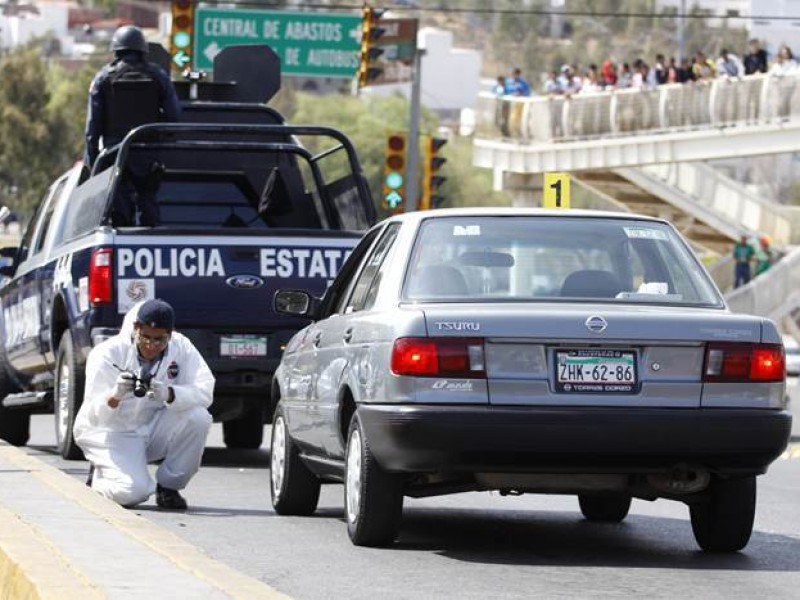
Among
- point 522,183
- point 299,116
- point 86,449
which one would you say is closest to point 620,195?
point 522,183

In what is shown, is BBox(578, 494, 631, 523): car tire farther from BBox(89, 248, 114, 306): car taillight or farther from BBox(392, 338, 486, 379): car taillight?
BBox(89, 248, 114, 306): car taillight

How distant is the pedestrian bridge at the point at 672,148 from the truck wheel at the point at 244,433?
23928 mm

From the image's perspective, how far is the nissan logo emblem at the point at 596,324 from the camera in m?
10.1

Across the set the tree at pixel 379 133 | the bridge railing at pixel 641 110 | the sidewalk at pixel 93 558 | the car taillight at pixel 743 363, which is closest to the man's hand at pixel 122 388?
the sidewalk at pixel 93 558

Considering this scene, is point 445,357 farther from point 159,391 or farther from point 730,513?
point 159,391

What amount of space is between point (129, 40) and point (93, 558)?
10142 mm

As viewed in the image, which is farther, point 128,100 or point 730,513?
point 128,100

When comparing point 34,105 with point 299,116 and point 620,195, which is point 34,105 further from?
point 620,195

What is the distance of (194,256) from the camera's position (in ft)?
52.3

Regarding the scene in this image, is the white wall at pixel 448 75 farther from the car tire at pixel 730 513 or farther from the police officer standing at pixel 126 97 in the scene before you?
the car tire at pixel 730 513

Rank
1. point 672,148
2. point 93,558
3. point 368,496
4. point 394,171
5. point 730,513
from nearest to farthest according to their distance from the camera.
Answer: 1. point 93,558
2. point 368,496
3. point 730,513
4. point 394,171
5. point 672,148

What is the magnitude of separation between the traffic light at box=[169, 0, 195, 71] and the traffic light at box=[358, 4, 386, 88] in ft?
11.5

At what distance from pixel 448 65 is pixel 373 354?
179231 millimetres

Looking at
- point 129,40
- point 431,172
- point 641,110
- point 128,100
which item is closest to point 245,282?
point 128,100
